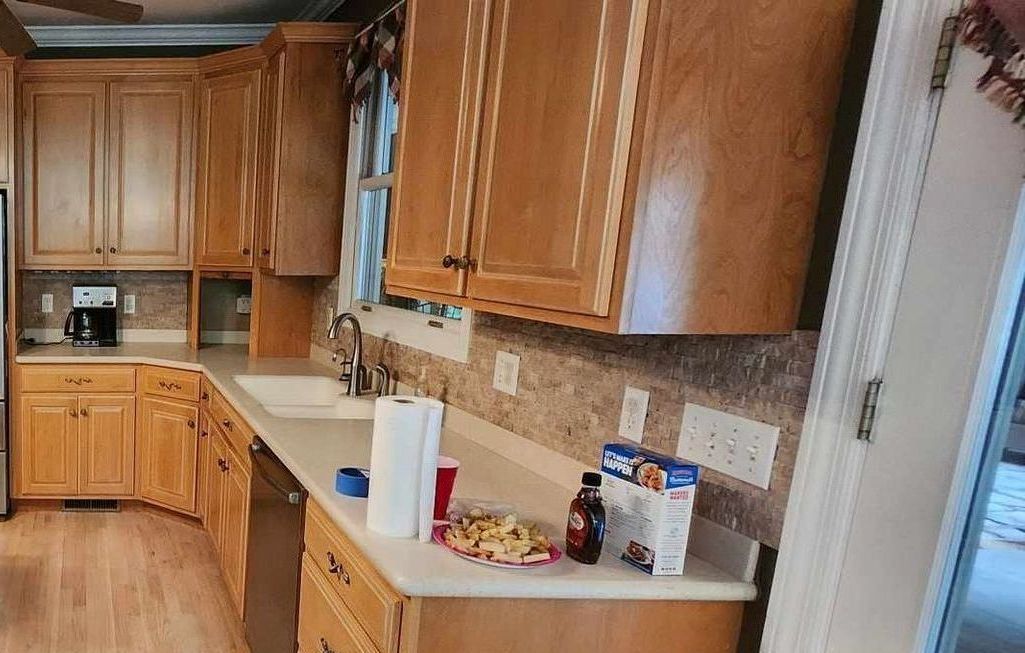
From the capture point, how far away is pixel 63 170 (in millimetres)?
3457

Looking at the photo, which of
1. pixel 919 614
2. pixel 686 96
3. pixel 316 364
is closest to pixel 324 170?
pixel 316 364

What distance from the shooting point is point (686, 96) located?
3.39 ft

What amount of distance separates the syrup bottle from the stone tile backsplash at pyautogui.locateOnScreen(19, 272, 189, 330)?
3.44m

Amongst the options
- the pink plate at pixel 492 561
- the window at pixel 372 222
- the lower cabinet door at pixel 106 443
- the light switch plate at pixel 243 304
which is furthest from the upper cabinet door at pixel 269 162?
the pink plate at pixel 492 561

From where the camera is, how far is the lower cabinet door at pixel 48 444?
334 centimetres

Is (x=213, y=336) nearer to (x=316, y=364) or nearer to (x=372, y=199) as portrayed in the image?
(x=316, y=364)

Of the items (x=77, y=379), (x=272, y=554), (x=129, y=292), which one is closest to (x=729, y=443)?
(x=272, y=554)

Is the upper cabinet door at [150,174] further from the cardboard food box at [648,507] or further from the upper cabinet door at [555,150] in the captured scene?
the cardboard food box at [648,507]

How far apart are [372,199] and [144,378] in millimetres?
1572

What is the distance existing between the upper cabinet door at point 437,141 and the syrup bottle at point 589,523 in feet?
1.70

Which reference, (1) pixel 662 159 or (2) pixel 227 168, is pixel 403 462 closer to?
(1) pixel 662 159

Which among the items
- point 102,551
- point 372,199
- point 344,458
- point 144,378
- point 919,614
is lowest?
point 102,551

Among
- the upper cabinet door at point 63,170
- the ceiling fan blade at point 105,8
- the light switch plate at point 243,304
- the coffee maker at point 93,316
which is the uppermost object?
the ceiling fan blade at point 105,8

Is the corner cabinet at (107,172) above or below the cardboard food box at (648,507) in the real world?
above
